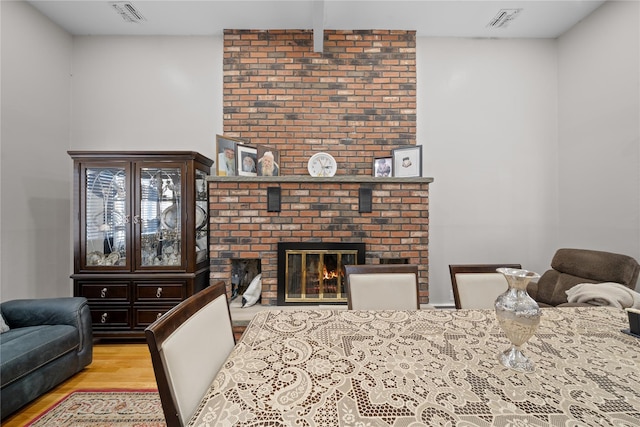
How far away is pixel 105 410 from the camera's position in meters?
1.67

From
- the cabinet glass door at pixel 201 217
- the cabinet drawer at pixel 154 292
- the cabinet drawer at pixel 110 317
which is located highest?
the cabinet glass door at pixel 201 217

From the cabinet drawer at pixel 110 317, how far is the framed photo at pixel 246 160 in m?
1.63

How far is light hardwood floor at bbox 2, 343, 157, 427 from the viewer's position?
5.53 ft

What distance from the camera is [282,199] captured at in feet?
8.92

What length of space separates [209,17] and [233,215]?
6.30 ft

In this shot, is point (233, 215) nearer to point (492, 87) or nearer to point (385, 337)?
point (385, 337)

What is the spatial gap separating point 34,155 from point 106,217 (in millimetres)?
856

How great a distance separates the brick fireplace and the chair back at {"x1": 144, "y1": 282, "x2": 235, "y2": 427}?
1.57 meters

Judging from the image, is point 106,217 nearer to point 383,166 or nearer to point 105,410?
point 105,410

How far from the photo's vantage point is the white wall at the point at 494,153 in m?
3.05

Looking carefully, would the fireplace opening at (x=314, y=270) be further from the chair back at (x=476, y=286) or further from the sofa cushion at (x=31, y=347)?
the sofa cushion at (x=31, y=347)

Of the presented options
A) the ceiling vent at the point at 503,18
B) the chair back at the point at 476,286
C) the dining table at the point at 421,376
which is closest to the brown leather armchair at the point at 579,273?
the chair back at the point at 476,286

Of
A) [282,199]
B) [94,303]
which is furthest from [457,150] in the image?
[94,303]

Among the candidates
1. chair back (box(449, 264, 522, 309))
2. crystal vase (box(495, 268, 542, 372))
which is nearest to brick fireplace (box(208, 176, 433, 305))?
chair back (box(449, 264, 522, 309))
